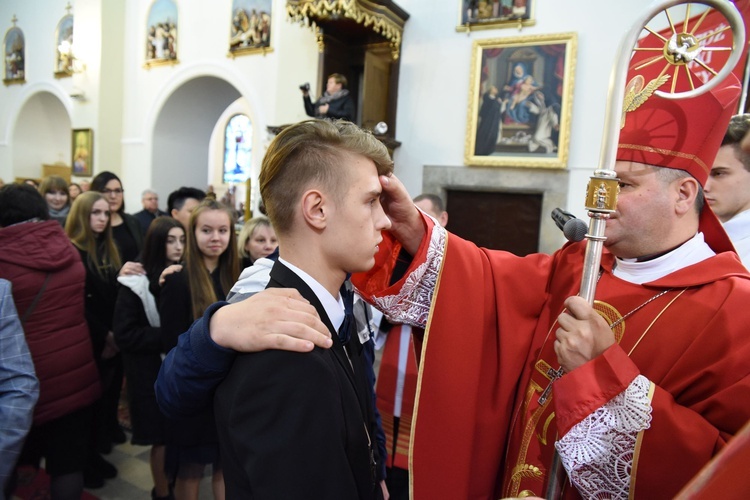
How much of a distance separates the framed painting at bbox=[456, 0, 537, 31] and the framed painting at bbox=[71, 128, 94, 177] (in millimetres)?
7899

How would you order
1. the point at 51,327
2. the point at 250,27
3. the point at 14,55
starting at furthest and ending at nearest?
the point at 14,55, the point at 250,27, the point at 51,327

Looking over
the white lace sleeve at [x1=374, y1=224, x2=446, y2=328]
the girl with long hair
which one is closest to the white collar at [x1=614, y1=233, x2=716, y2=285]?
the white lace sleeve at [x1=374, y1=224, x2=446, y2=328]

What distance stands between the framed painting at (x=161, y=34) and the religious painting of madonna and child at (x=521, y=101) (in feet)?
19.8

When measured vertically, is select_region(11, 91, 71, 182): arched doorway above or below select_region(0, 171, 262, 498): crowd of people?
above

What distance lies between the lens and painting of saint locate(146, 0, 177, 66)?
9328 millimetres

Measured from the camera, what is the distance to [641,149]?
133 cm

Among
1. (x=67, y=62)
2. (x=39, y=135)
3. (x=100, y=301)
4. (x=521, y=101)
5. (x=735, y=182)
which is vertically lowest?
(x=100, y=301)

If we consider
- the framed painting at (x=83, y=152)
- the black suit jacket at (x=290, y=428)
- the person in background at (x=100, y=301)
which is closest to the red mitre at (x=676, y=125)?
the black suit jacket at (x=290, y=428)

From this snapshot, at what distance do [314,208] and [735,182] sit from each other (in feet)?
6.08

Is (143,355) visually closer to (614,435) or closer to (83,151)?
(614,435)

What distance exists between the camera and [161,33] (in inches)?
373

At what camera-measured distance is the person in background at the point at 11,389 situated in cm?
167

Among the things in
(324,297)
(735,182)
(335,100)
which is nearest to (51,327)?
(324,297)

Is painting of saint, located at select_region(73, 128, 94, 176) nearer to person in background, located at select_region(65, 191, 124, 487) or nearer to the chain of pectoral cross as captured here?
person in background, located at select_region(65, 191, 124, 487)
